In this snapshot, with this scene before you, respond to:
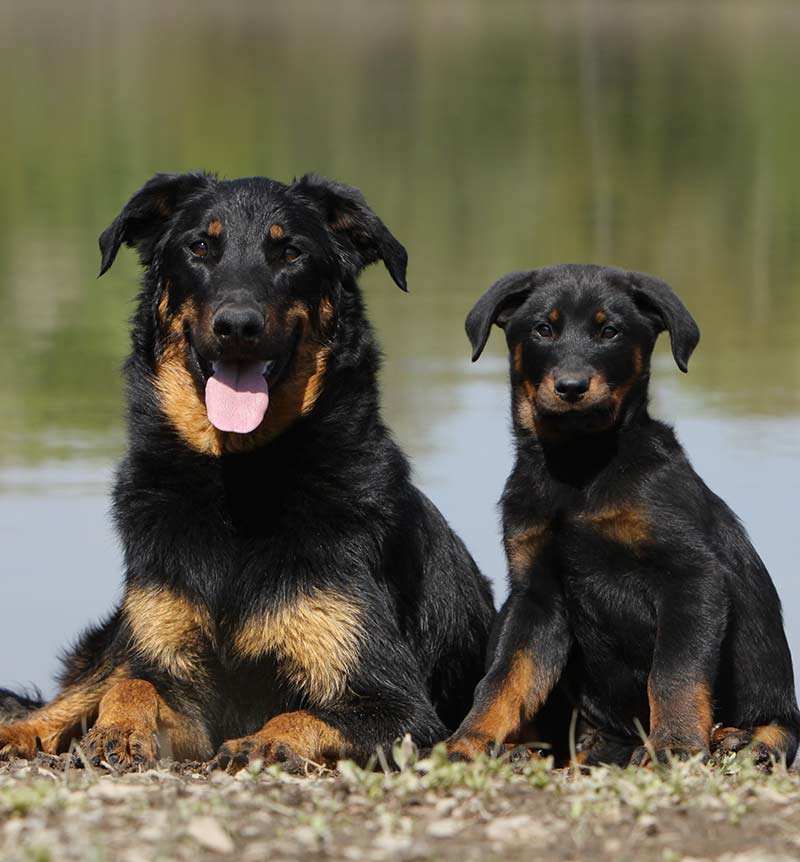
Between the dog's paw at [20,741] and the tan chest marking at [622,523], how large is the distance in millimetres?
2113

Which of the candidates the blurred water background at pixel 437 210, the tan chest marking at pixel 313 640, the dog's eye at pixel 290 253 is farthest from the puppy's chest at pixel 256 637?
the blurred water background at pixel 437 210


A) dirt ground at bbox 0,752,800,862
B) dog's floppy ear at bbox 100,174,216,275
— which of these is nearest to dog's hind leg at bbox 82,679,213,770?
dirt ground at bbox 0,752,800,862

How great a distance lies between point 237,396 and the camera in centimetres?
614

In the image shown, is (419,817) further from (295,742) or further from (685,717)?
(685,717)

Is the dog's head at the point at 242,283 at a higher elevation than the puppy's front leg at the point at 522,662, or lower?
higher

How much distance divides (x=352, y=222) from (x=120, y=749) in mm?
2110

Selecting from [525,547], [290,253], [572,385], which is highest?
[290,253]

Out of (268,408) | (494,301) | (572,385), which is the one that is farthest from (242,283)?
A: (572,385)

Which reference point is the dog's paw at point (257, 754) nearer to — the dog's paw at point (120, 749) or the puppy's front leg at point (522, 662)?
the dog's paw at point (120, 749)

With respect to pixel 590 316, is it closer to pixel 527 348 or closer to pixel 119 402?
pixel 527 348

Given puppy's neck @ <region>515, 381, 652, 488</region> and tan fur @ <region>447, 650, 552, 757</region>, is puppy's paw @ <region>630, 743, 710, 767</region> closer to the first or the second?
tan fur @ <region>447, 650, 552, 757</region>

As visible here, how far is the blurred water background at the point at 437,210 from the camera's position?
32.5 ft

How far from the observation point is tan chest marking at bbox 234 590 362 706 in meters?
6.05

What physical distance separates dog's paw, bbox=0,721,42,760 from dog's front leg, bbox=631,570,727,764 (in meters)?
2.14
